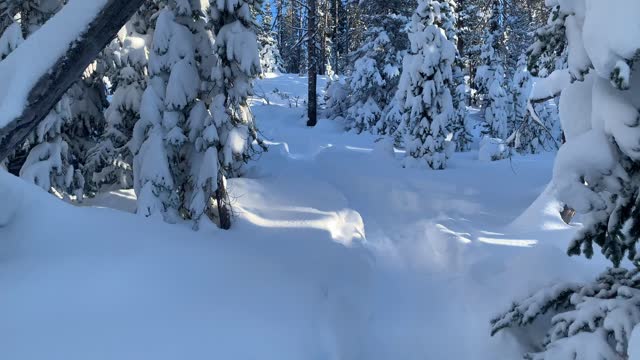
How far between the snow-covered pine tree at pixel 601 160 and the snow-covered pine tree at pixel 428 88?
1156 centimetres

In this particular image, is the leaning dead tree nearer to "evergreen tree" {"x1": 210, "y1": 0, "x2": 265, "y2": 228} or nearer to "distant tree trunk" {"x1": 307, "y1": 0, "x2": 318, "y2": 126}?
"evergreen tree" {"x1": 210, "y1": 0, "x2": 265, "y2": 228}

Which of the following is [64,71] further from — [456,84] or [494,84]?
[494,84]

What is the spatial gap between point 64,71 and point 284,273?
3649 mm

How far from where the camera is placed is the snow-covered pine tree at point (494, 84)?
24359 mm

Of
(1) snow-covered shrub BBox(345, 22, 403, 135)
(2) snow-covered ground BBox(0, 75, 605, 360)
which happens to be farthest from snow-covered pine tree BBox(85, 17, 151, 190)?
(1) snow-covered shrub BBox(345, 22, 403, 135)

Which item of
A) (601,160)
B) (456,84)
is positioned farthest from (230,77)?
(456,84)

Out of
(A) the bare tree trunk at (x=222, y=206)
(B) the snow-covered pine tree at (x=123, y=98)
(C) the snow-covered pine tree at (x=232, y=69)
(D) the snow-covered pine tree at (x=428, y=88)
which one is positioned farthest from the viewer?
(D) the snow-covered pine tree at (x=428, y=88)

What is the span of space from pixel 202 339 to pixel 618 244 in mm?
3320

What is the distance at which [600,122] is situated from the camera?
3.32 meters

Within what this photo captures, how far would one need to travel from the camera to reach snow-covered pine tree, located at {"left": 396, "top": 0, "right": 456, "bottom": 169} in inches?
604

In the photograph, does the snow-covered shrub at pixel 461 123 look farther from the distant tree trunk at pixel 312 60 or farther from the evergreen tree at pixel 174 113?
the evergreen tree at pixel 174 113

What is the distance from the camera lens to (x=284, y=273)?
6.59 meters

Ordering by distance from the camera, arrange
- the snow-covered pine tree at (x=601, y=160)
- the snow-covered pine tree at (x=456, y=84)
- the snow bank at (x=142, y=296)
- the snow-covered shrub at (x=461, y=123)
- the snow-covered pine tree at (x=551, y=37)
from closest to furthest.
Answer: the snow-covered pine tree at (x=601, y=160)
the snow bank at (x=142, y=296)
the snow-covered pine tree at (x=551, y=37)
the snow-covered pine tree at (x=456, y=84)
the snow-covered shrub at (x=461, y=123)

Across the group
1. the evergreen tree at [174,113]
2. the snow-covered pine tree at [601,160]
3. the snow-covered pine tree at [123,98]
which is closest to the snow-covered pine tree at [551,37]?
the snow-covered pine tree at [601,160]
